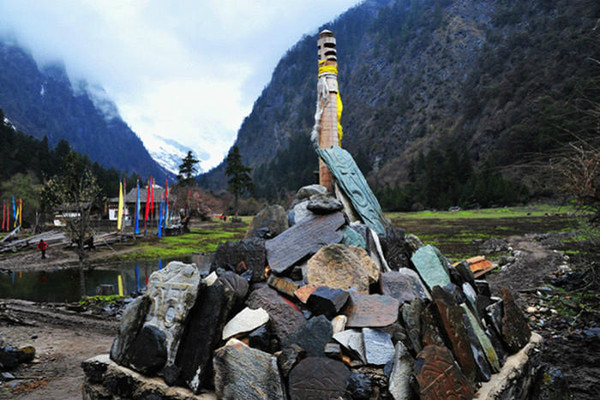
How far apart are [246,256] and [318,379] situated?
107 inches

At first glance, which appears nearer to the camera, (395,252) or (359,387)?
(359,387)

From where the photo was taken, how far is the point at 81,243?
14898 mm

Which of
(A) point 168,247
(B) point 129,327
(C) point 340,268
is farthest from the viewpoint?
(A) point 168,247

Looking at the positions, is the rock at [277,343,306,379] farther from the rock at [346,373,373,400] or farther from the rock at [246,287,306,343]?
the rock at [346,373,373,400]

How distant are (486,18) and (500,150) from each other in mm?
84294

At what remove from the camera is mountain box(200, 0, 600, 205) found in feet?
237

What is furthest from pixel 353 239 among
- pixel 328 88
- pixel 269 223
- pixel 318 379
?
pixel 328 88

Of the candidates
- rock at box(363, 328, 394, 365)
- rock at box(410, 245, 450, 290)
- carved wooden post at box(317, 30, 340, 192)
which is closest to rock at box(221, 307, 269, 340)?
rock at box(363, 328, 394, 365)

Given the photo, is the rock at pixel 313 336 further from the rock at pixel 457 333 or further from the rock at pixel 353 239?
the rock at pixel 353 239

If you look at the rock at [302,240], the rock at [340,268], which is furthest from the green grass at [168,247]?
the rock at [340,268]

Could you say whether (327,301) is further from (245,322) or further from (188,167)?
(188,167)

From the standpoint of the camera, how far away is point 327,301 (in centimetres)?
473

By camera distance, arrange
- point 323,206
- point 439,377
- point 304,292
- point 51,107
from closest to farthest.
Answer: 1. point 439,377
2. point 304,292
3. point 323,206
4. point 51,107

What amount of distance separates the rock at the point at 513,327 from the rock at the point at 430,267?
2.90 ft
